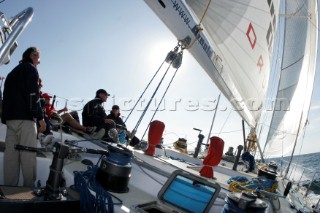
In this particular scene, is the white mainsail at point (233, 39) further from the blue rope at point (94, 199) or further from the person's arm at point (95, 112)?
the person's arm at point (95, 112)

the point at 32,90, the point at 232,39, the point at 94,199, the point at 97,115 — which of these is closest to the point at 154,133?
the point at 97,115

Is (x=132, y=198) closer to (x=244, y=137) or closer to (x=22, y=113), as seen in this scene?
(x=22, y=113)

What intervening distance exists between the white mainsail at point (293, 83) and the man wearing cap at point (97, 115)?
742 cm

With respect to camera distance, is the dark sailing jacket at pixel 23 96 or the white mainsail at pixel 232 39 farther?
the white mainsail at pixel 232 39

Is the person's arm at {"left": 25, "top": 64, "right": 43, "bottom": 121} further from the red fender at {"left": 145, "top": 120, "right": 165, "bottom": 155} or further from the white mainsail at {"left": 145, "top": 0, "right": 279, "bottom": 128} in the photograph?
the red fender at {"left": 145, "top": 120, "right": 165, "bottom": 155}

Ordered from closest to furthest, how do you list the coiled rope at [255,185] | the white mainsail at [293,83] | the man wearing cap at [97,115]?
the coiled rope at [255,185], the man wearing cap at [97,115], the white mainsail at [293,83]

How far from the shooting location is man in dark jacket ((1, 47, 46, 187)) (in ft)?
7.86

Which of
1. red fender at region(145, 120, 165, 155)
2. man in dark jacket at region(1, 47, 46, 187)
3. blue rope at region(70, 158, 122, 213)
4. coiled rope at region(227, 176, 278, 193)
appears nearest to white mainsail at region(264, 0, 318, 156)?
red fender at region(145, 120, 165, 155)

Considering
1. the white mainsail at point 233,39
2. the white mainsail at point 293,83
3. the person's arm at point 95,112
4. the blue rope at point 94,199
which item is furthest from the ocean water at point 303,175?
the blue rope at point 94,199

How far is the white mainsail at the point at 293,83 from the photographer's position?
992 centimetres

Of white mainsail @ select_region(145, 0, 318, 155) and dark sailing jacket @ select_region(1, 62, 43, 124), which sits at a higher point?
white mainsail @ select_region(145, 0, 318, 155)

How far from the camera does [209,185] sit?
210 cm

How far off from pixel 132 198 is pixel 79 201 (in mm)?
409

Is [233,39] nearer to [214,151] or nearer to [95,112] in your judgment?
[214,151]
